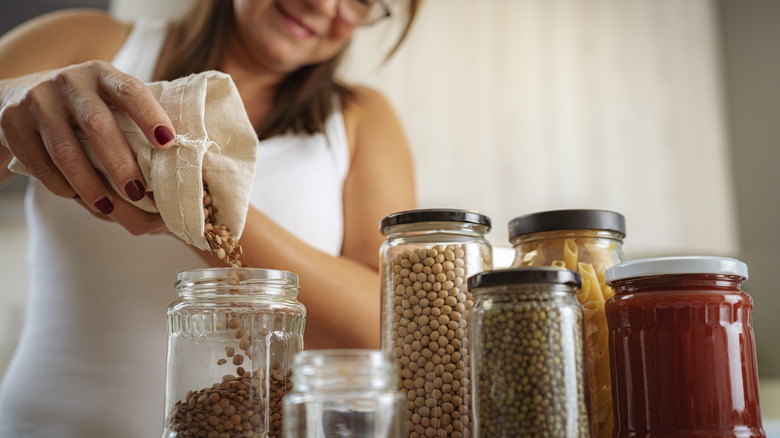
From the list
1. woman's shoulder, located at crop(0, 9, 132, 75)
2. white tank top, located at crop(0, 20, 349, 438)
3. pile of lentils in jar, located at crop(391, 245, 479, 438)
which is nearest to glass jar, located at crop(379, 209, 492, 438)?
pile of lentils in jar, located at crop(391, 245, 479, 438)

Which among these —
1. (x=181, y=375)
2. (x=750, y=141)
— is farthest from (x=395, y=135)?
(x=750, y=141)

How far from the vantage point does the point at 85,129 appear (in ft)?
1.72

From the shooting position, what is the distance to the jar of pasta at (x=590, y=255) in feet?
1.74

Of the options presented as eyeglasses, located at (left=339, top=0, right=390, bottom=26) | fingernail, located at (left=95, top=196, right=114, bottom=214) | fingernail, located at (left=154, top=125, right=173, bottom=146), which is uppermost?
eyeglasses, located at (left=339, top=0, right=390, bottom=26)

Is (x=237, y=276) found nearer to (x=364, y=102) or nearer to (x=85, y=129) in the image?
(x=85, y=129)

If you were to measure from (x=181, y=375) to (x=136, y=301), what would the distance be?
1.82 ft

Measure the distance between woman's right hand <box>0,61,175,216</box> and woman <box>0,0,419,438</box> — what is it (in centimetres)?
20

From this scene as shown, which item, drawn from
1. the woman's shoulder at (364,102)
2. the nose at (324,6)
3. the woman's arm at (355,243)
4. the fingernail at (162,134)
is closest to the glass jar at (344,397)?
the fingernail at (162,134)

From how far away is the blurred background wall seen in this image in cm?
242

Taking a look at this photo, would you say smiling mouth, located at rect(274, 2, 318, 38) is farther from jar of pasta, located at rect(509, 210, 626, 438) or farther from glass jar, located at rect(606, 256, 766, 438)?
glass jar, located at rect(606, 256, 766, 438)

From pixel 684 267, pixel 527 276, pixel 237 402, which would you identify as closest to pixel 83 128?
pixel 237 402

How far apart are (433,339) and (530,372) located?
94 mm

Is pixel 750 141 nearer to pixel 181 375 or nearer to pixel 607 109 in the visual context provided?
pixel 607 109

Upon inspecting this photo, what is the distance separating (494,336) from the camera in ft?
1.46
